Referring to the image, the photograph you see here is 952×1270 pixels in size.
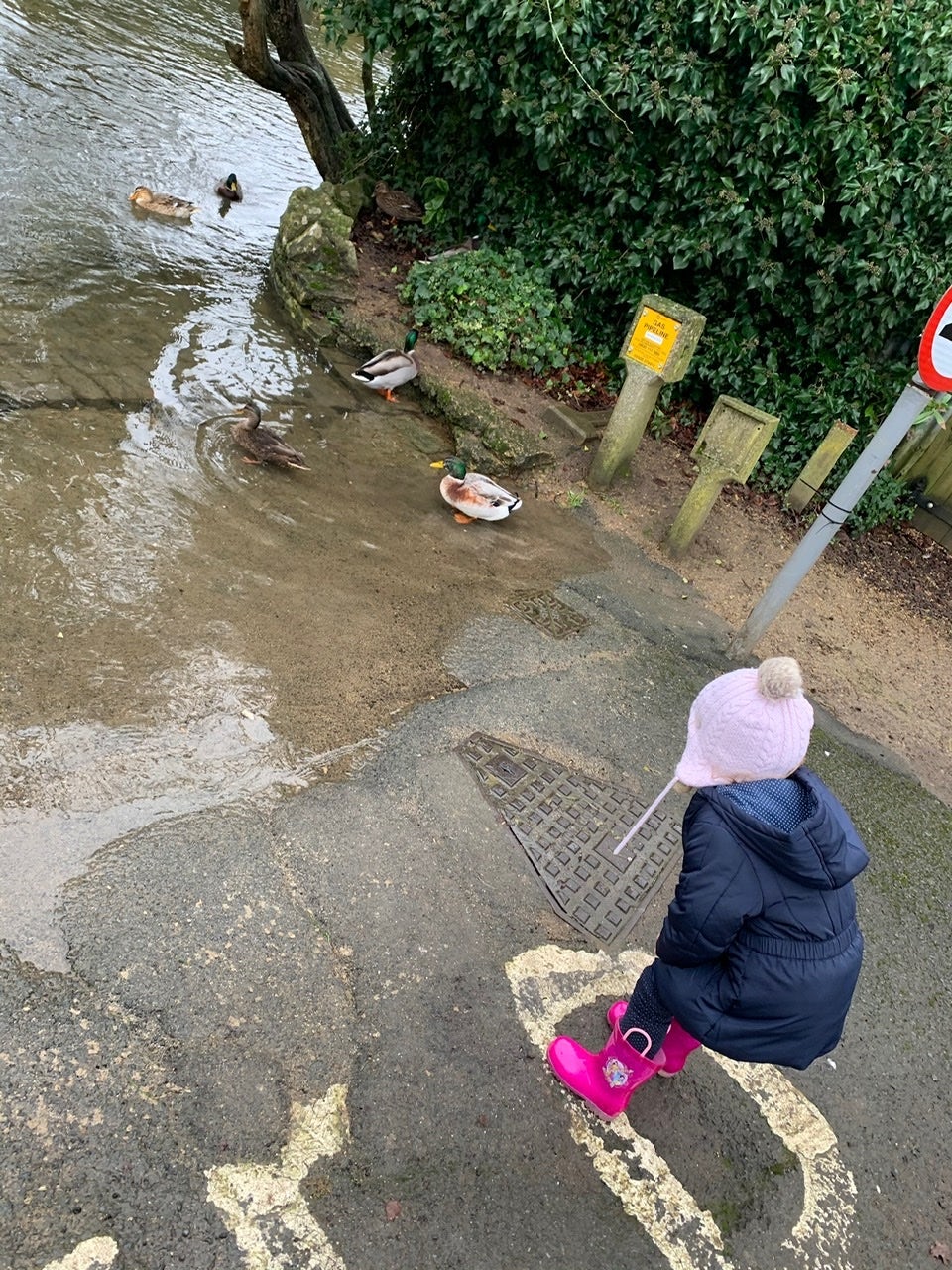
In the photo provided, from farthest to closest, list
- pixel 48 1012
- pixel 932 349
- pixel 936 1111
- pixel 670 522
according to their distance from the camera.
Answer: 1. pixel 670 522
2. pixel 932 349
3. pixel 936 1111
4. pixel 48 1012

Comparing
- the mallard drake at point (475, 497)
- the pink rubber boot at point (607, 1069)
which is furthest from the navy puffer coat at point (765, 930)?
the mallard drake at point (475, 497)

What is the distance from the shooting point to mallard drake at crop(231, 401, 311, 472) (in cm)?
527

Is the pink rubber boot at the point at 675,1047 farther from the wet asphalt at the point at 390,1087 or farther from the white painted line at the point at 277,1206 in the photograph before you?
the white painted line at the point at 277,1206

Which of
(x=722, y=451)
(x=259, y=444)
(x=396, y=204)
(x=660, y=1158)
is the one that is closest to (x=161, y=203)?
(x=396, y=204)

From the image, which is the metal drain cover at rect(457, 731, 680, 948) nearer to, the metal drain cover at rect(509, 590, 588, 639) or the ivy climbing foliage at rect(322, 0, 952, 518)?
the metal drain cover at rect(509, 590, 588, 639)

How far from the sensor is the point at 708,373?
766cm

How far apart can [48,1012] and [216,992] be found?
49 centimetres

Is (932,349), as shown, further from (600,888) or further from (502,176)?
(502,176)

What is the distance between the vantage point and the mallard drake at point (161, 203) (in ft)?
27.0

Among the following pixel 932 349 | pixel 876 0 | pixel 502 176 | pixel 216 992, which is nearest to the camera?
pixel 216 992

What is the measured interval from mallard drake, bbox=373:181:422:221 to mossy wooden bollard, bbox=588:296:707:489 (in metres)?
4.02

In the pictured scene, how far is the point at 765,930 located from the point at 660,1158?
1.08m

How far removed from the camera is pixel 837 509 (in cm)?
471

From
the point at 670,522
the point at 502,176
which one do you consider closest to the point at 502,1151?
the point at 670,522
